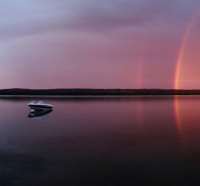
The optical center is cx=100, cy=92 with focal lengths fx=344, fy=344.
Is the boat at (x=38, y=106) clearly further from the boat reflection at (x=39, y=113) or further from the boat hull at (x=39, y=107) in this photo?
the boat reflection at (x=39, y=113)

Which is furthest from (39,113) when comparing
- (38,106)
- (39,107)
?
(38,106)

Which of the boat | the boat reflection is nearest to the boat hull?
the boat

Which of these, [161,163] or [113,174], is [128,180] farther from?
[161,163]

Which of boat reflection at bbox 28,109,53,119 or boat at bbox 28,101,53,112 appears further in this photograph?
boat reflection at bbox 28,109,53,119

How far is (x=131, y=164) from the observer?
23.1m

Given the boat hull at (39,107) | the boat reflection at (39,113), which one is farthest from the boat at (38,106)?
the boat reflection at (39,113)

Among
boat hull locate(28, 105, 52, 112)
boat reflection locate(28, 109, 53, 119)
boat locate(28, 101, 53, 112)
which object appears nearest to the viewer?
boat locate(28, 101, 53, 112)

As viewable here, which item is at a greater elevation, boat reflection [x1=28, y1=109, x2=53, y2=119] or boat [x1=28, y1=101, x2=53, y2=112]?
boat [x1=28, y1=101, x2=53, y2=112]

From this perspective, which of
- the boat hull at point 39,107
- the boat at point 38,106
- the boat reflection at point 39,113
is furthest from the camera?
the boat reflection at point 39,113

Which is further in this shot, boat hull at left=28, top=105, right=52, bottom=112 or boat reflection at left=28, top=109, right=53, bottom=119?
boat reflection at left=28, top=109, right=53, bottom=119

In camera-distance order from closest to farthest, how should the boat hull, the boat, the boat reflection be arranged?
the boat < the boat hull < the boat reflection

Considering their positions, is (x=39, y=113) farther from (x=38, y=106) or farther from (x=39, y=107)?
(x=38, y=106)

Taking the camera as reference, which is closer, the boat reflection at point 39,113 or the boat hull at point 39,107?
the boat hull at point 39,107

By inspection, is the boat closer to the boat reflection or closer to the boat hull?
the boat hull
